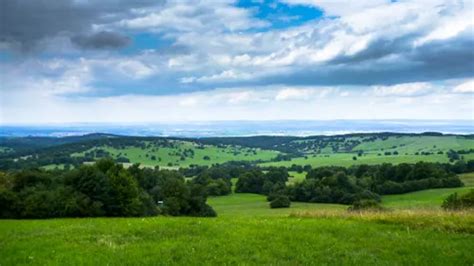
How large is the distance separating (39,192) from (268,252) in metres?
36.4

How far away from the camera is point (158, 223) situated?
80.7 ft

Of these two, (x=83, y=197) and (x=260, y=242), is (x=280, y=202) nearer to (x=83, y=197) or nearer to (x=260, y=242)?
(x=83, y=197)

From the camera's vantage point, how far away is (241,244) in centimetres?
1861

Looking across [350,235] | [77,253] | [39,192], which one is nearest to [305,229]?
[350,235]

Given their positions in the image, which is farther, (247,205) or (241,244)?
(247,205)

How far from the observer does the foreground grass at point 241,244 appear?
1617 cm

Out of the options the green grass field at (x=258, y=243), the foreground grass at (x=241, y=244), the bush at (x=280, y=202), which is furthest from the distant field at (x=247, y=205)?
the foreground grass at (x=241, y=244)

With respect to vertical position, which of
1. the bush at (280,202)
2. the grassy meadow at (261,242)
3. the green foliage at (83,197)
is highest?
the grassy meadow at (261,242)

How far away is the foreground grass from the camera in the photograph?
1617cm

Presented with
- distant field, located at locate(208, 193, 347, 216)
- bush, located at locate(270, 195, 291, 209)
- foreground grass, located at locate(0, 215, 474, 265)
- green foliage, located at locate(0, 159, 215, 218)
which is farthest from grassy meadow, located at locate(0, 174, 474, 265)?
bush, located at locate(270, 195, 291, 209)

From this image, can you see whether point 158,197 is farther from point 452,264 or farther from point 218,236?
point 452,264

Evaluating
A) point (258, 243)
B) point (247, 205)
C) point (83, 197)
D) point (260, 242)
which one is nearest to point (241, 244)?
point (258, 243)

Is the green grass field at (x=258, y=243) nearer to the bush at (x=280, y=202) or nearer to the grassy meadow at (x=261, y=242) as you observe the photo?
the grassy meadow at (x=261, y=242)

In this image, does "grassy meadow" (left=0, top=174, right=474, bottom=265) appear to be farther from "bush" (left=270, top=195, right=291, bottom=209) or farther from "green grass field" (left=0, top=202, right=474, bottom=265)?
"bush" (left=270, top=195, right=291, bottom=209)
